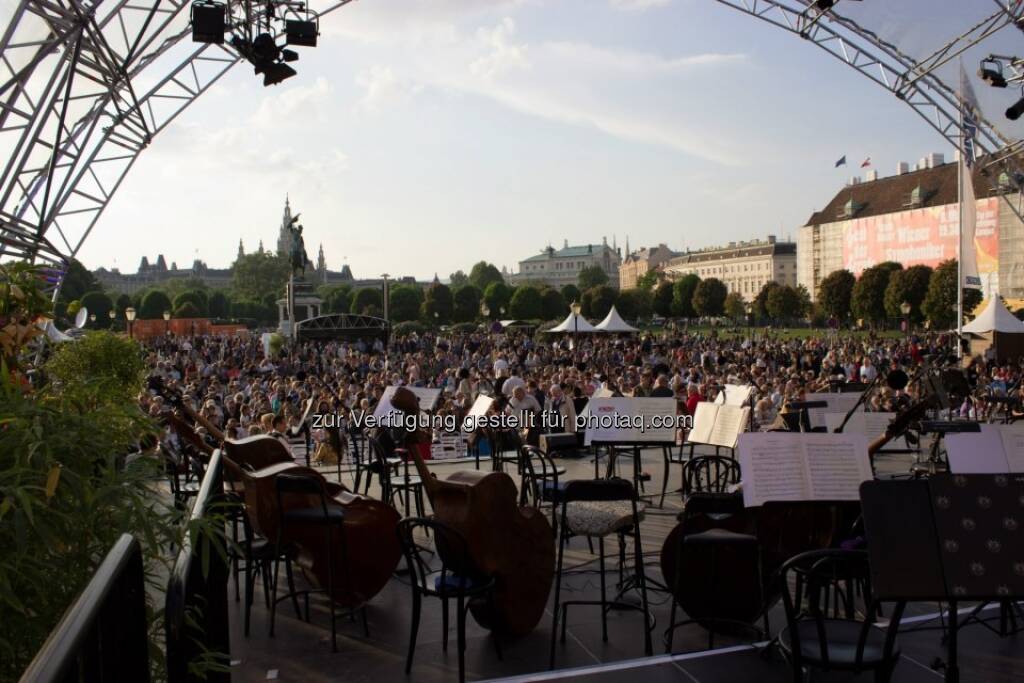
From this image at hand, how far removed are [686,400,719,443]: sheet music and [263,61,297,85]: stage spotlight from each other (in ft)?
30.3

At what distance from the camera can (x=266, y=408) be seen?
592 inches

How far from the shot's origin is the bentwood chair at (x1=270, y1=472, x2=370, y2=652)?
500 centimetres

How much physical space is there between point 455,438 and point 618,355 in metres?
14.7

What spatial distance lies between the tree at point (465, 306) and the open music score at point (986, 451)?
73.8 meters

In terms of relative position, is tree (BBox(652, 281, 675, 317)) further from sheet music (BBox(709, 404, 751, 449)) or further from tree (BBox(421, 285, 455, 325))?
sheet music (BBox(709, 404, 751, 449))

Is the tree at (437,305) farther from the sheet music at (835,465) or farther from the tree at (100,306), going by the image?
the sheet music at (835,465)

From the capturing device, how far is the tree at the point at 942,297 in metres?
54.1

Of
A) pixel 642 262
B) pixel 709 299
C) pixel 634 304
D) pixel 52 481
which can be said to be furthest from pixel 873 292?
pixel 642 262

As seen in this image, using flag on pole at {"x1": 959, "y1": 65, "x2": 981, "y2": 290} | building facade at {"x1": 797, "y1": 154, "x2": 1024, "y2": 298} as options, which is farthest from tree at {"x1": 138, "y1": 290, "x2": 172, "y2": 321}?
flag on pole at {"x1": 959, "y1": 65, "x2": 981, "y2": 290}

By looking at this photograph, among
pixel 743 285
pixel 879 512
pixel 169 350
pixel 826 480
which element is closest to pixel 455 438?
pixel 826 480

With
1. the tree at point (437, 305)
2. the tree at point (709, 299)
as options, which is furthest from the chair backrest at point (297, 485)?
the tree at point (709, 299)

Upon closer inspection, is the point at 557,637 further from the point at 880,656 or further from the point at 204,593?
the point at 204,593

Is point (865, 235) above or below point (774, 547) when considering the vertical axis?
above

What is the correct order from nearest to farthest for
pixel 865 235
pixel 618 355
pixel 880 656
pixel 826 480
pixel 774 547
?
pixel 880 656, pixel 826 480, pixel 774 547, pixel 618 355, pixel 865 235
